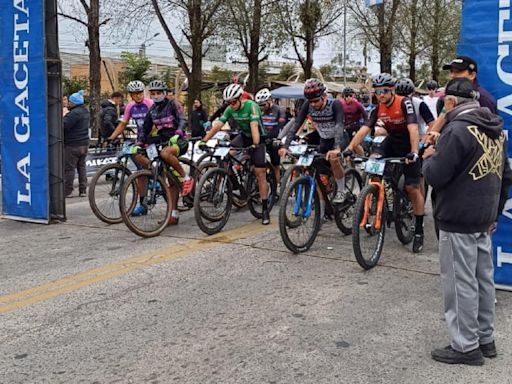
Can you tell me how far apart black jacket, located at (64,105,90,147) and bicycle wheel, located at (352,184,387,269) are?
23.5ft

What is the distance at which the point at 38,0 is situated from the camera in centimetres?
845

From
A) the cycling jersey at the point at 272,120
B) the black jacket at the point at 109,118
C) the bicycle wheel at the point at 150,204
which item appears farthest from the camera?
the black jacket at the point at 109,118

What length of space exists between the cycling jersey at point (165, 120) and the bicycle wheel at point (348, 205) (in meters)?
2.40

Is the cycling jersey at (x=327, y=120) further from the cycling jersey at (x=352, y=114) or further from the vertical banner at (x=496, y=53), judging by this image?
the cycling jersey at (x=352, y=114)

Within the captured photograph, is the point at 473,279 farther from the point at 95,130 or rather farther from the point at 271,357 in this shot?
the point at 95,130

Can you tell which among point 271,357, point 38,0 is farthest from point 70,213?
point 271,357

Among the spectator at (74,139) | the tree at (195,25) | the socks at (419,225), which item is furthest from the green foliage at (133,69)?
the socks at (419,225)

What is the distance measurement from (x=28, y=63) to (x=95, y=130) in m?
11.7

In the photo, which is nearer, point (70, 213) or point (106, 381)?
point (106, 381)

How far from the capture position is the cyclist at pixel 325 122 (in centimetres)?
757

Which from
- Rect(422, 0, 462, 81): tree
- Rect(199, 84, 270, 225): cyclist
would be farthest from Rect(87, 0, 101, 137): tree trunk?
Rect(422, 0, 462, 81): tree

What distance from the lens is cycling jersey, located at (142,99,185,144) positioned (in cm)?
858

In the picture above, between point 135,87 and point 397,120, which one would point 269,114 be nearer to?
point 135,87

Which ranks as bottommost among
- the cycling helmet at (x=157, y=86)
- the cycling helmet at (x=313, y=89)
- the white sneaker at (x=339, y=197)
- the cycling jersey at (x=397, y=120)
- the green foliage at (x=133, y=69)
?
the white sneaker at (x=339, y=197)
